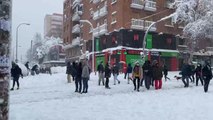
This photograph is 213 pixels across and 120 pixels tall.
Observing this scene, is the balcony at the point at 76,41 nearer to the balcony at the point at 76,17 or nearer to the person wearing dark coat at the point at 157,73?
the balcony at the point at 76,17

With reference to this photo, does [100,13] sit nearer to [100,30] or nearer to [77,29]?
[100,30]

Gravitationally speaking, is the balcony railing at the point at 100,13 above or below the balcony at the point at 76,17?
below

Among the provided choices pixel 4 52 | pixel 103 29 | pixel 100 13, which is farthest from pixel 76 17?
pixel 4 52

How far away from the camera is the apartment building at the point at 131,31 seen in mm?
38562

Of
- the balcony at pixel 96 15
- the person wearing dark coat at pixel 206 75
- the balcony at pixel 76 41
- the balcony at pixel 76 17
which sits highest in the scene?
the balcony at pixel 76 17

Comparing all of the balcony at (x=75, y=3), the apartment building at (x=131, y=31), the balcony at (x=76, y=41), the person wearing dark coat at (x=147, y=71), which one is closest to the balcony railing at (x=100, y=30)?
the apartment building at (x=131, y=31)

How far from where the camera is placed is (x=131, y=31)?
38.6 metres

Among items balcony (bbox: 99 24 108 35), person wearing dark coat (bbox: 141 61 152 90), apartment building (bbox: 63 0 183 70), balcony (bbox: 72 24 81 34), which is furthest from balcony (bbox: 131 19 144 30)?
person wearing dark coat (bbox: 141 61 152 90)

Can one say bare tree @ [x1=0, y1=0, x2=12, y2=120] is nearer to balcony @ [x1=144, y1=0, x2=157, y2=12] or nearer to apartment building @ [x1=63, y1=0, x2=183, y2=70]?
apartment building @ [x1=63, y1=0, x2=183, y2=70]

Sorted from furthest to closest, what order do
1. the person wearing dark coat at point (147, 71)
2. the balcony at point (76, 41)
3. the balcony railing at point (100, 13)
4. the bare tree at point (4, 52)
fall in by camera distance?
the balcony at point (76, 41)
the balcony railing at point (100, 13)
the person wearing dark coat at point (147, 71)
the bare tree at point (4, 52)

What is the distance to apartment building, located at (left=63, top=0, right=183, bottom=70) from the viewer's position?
38562 millimetres

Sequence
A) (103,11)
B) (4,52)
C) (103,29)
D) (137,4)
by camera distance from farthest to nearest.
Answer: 1. (103,11)
2. (103,29)
3. (137,4)
4. (4,52)

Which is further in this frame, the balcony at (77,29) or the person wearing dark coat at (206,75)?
the balcony at (77,29)

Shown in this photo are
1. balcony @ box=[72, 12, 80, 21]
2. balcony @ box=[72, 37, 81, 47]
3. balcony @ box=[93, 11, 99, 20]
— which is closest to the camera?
balcony @ box=[93, 11, 99, 20]
